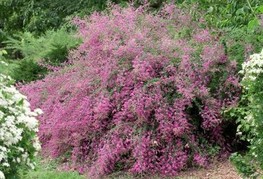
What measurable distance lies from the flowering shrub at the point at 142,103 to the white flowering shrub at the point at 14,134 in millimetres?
2008

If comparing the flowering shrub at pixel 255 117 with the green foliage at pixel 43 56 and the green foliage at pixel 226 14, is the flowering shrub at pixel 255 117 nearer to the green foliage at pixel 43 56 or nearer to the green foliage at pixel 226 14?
the green foliage at pixel 226 14

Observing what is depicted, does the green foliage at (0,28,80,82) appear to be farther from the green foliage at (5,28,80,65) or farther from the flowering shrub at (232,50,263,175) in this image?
the flowering shrub at (232,50,263,175)

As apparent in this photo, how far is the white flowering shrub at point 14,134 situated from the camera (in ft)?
13.1

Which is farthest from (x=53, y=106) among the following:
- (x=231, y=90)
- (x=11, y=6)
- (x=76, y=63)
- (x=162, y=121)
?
(x=11, y=6)

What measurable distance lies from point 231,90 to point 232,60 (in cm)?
41

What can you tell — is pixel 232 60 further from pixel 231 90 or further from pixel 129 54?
pixel 129 54

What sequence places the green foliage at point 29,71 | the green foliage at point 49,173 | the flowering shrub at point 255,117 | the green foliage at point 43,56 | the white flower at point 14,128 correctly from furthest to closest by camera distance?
1. the green foliage at point 29,71
2. the green foliage at point 43,56
3. the green foliage at point 49,173
4. the flowering shrub at point 255,117
5. the white flower at point 14,128

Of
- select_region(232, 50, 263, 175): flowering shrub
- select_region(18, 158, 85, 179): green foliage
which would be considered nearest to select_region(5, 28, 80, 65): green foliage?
select_region(18, 158, 85, 179): green foliage

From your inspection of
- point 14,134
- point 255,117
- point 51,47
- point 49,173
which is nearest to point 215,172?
point 255,117

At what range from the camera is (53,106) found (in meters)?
7.75

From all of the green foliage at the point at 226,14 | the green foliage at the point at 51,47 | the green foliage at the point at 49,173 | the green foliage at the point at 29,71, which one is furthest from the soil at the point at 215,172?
the green foliage at the point at 29,71

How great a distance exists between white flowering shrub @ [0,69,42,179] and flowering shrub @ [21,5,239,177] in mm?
2008

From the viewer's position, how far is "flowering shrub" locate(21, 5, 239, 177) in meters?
6.30

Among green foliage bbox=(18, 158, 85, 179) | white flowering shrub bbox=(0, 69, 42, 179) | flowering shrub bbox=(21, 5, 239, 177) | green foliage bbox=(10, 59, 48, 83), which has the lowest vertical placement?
green foliage bbox=(10, 59, 48, 83)
